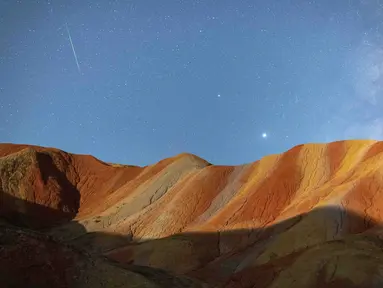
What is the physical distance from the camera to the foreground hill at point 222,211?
24891 millimetres

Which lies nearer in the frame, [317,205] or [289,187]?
[317,205]

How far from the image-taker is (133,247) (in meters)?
39.4

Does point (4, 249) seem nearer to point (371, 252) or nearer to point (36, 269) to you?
point (36, 269)

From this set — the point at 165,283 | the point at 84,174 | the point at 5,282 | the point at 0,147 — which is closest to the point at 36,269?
the point at 5,282

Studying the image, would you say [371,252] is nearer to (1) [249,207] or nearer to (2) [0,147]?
(1) [249,207]

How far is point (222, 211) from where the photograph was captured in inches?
1688

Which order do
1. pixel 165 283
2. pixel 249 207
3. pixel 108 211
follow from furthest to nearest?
pixel 108 211 → pixel 249 207 → pixel 165 283

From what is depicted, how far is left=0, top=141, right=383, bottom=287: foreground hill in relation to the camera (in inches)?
980

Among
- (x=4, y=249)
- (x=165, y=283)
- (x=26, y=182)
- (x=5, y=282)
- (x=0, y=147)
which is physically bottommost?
(x=165, y=283)

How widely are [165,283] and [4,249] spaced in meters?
7.18

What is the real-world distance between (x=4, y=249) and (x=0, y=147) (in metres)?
58.7

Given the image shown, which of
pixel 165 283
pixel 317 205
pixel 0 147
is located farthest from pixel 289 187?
pixel 0 147

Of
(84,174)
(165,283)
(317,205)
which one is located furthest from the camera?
(84,174)

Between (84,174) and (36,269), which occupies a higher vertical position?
(84,174)
